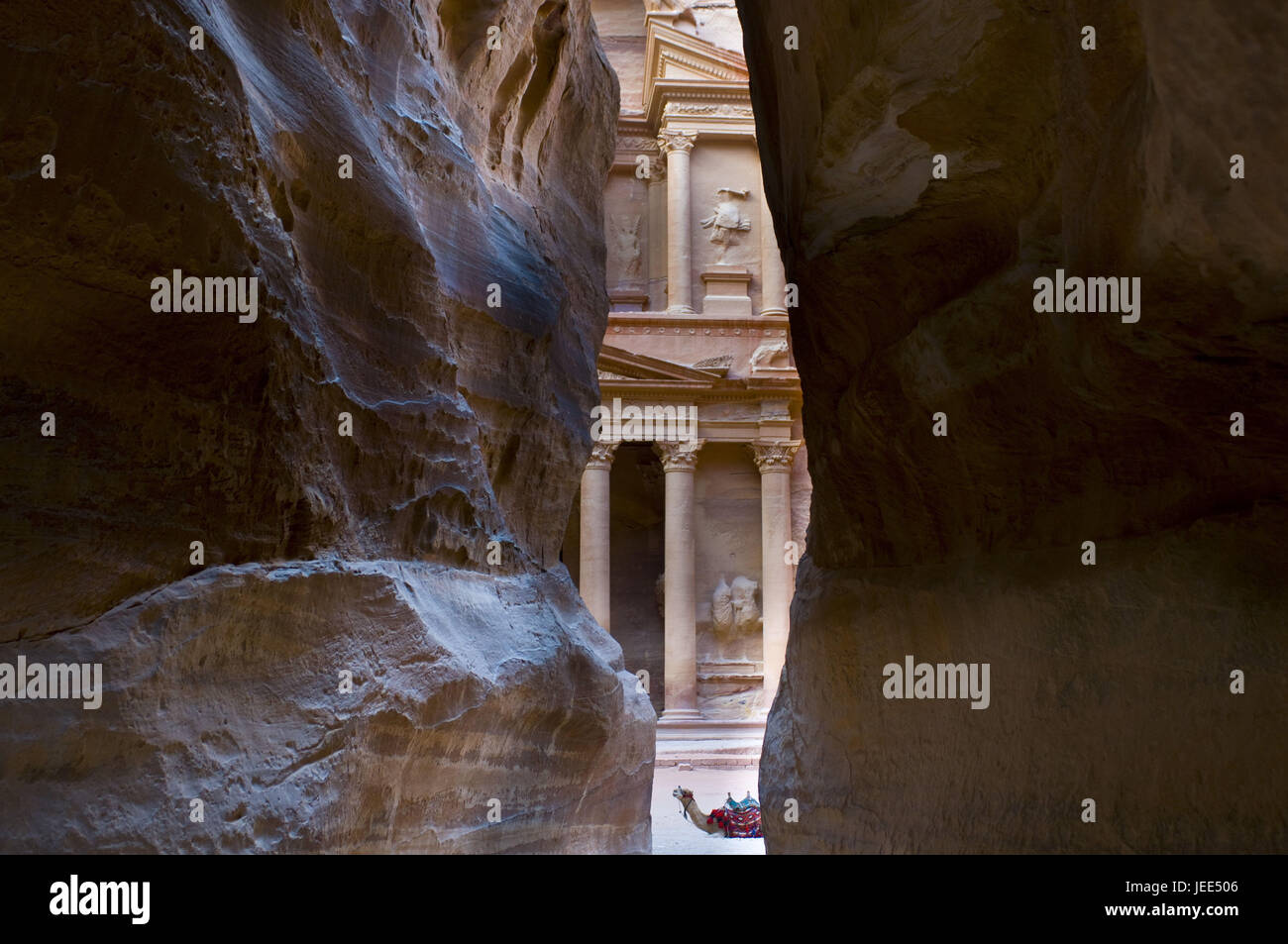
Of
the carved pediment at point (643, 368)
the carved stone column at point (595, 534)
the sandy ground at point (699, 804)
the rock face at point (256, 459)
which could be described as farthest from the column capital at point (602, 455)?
the rock face at point (256, 459)

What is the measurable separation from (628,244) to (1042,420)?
82.5 ft

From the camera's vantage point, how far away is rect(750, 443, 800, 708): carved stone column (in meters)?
23.4

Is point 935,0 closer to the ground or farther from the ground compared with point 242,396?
farther from the ground

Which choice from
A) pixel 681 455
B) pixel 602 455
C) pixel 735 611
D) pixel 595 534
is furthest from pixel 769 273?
pixel 735 611

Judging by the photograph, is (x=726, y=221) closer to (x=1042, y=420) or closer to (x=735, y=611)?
(x=735, y=611)

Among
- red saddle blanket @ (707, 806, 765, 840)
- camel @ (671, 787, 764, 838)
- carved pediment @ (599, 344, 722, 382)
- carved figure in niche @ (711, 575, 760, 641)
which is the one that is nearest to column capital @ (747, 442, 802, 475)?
carved pediment @ (599, 344, 722, 382)

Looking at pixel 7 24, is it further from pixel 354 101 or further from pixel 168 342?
pixel 354 101

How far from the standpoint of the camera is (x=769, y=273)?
25.9 metres

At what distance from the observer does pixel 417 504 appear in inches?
219

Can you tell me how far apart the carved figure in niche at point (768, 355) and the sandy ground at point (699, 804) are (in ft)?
29.8

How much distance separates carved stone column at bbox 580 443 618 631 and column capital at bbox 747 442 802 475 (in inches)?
129

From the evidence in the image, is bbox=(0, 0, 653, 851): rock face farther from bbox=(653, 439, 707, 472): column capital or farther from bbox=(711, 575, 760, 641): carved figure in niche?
bbox=(711, 575, 760, 641): carved figure in niche

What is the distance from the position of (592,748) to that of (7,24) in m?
5.19
